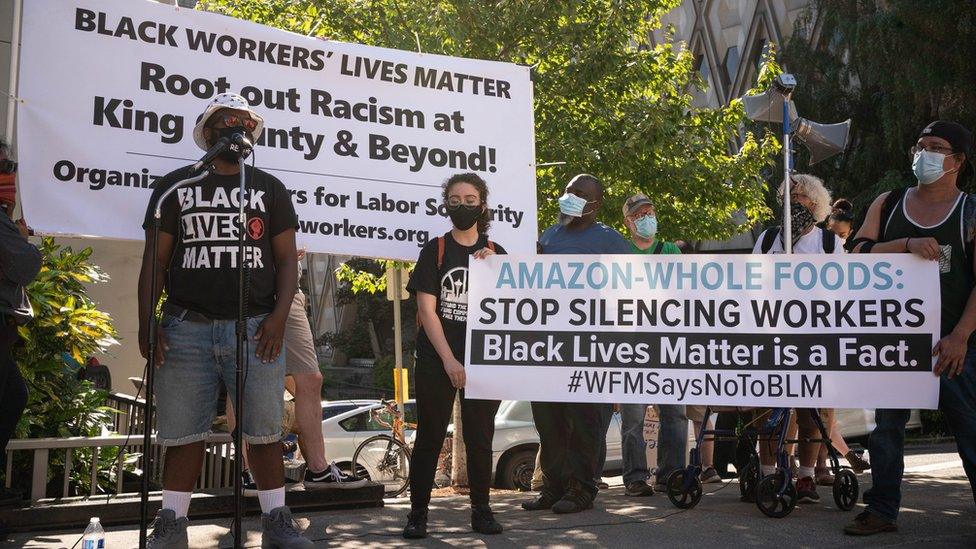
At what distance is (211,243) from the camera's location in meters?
4.84

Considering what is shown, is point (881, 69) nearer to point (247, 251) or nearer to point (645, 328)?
point (645, 328)

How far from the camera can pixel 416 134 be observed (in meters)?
7.08

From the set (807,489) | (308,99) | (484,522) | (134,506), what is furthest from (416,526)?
(308,99)

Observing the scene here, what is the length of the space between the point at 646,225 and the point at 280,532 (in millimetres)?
3777

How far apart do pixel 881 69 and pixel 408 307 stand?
2222 cm

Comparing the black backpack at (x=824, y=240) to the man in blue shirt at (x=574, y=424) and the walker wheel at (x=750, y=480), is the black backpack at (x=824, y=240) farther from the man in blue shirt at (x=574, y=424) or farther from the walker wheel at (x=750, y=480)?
the walker wheel at (x=750, y=480)

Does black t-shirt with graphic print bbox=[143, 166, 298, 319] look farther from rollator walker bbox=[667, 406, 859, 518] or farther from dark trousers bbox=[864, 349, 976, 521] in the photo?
dark trousers bbox=[864, 349, 976, 521]

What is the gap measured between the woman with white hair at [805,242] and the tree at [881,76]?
54.9ft

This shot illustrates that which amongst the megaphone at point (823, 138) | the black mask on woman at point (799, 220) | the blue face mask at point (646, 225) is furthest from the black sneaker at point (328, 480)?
the megaphone at point (823, 138)

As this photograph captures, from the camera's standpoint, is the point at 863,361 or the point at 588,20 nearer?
the point at 863,361

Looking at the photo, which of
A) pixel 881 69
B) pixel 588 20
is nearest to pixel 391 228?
pixel 588 20

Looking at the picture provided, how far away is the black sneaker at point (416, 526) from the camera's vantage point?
5523 millimetres

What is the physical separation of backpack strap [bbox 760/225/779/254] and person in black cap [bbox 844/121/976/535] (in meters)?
1.39

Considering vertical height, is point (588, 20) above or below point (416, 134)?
above
